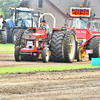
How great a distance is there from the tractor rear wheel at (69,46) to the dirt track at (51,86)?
13.2 ft

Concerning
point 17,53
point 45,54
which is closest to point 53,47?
point 45,54

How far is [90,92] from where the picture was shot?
7059 millimetres

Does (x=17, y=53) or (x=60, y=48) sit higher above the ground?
(x=60, y=48)

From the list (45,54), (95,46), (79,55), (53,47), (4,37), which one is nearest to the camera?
(45,54)

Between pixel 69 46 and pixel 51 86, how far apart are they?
23.5 feet

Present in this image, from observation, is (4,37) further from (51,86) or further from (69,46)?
(51,86)

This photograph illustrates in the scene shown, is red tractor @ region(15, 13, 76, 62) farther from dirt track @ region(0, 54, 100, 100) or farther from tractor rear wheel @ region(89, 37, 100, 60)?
dirt track @ region(0, 54, 100, 100)

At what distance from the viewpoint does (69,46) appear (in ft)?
48.3

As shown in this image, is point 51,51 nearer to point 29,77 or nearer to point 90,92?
point 29,77

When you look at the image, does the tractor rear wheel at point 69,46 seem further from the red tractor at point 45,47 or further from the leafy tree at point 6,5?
the leafy tree at point 6,5

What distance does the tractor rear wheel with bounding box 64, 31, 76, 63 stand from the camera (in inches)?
549

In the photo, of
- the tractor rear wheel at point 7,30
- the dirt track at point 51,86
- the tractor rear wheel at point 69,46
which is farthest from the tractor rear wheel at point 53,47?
the tractor rear wheel at point 7,30

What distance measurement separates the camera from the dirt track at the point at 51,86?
21.6ft

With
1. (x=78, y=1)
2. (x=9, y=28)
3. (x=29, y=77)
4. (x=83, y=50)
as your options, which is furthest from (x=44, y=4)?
(x=29, y=77)
